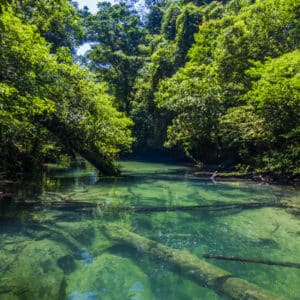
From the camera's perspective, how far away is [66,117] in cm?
1097

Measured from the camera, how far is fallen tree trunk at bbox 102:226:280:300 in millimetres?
3445

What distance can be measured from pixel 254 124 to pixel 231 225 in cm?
820

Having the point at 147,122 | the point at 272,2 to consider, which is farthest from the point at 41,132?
the point at 147,122

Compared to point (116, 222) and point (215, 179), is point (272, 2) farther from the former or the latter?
point (116, 222)

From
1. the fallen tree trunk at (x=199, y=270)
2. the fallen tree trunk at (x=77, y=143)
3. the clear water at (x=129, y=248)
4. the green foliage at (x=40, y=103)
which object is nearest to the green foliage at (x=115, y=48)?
the green foliage at (x=40, y=103)

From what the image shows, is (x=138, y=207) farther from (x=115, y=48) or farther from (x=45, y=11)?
(x=115, y=48)

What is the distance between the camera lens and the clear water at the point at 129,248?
365 centimetres

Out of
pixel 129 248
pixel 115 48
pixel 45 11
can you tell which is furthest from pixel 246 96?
pixel 115 48

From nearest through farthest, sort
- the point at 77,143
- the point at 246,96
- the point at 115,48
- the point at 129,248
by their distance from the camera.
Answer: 1. the point at 129,248
2. the point at 77,143
3. the point at 246,96
4. the point at 115,48

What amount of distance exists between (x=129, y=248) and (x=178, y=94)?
13.4m

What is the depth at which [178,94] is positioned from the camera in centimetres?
1738

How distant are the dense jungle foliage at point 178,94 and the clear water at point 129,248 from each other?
2.73m

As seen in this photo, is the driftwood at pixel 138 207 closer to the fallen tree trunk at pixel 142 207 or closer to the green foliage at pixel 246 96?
the fallen tree trunk at pixel 142 207

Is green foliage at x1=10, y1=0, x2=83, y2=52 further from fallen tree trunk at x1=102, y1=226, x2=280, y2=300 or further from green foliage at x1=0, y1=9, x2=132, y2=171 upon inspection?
fallen tree trunk at x1=102, y1=226, x2=280, y2=300
